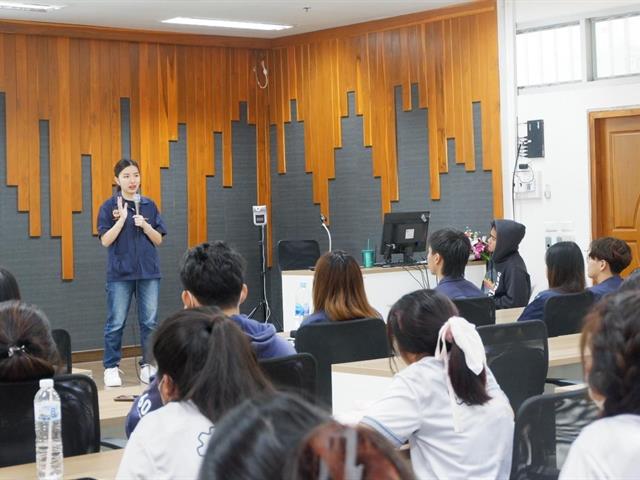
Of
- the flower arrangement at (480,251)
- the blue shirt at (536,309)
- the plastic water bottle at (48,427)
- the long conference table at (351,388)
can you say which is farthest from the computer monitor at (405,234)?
the plastic water bottle at (48,427)

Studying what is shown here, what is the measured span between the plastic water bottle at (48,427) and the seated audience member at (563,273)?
124 inches

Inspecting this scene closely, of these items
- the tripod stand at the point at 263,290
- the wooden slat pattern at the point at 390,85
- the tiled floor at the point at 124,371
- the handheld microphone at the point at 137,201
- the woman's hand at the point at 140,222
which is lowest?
the tiled floor at the point at 124,371

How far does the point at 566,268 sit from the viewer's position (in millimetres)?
5652

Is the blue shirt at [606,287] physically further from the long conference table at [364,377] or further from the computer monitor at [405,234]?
the computer monitor at [405,234]

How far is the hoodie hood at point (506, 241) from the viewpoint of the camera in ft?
24.4

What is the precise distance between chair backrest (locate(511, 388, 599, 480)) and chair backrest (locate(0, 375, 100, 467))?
133cm

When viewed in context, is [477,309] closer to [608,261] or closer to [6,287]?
[608,261]

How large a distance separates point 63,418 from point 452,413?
1.19 m

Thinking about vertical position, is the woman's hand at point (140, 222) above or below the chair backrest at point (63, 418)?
above

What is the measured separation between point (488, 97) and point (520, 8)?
2.72ft

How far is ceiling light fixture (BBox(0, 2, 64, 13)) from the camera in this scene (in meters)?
8.97

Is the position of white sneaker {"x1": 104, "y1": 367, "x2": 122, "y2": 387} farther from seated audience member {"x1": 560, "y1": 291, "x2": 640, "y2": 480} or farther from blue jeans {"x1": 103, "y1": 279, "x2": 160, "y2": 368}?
seated audience member {"x1": 560, "y1": 291, "x2": 640, "y2": 480}

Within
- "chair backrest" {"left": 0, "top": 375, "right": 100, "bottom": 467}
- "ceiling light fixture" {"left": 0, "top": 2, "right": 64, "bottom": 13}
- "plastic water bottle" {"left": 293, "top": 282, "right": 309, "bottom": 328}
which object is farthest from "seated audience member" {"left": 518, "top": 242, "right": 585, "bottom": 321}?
"ceiling light fixture" {"left": 0, "top": 2, "right": 64, "bottom": 13}

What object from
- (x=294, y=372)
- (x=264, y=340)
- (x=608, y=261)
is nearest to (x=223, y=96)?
(x=608, y=261)
